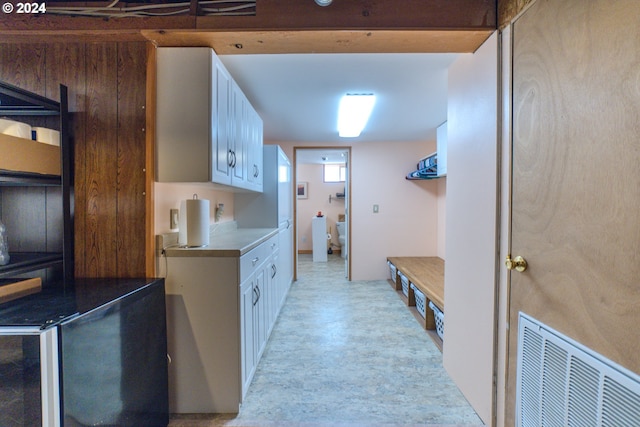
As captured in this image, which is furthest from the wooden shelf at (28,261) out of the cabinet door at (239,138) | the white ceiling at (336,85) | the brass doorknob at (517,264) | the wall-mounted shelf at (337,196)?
the wall-mounted shelf at (337,196)

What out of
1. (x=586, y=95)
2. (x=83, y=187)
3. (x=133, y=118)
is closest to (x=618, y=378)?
→ (x=586, y=95)

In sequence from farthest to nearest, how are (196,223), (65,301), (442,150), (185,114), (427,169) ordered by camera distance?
(427,169), (442,150), (196,223), (185,114), (65,301)

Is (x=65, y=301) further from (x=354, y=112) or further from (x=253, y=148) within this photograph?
(x=354, y=112)

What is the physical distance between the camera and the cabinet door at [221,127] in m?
1.55

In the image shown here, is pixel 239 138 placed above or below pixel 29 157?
→ above

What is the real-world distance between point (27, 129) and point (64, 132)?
0.42ft

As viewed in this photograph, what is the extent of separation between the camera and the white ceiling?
1.79 meters

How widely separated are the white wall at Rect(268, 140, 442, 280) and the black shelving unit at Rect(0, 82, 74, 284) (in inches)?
117

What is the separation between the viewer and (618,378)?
803 millimetres

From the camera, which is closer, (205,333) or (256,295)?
(205,333)

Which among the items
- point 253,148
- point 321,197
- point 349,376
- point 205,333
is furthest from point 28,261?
point 321,197

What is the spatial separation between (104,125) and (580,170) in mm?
2028

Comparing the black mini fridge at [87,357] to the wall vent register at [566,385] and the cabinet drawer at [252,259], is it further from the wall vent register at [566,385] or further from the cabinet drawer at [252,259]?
the wall vent register at [566,385]

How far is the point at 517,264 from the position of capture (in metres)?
1.21
